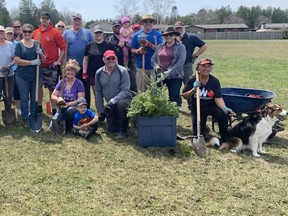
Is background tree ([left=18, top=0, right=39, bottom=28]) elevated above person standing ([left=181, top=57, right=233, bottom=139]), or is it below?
above

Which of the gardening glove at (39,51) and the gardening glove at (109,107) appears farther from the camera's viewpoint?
the gardening glove at (39,51)

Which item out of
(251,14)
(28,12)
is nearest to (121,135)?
(28,12)

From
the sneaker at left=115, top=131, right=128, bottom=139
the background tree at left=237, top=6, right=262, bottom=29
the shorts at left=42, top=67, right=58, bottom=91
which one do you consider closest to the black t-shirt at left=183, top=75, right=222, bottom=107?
the sneaker at left=115, top=131, right=128, bottom=139

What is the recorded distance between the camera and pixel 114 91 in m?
6.41

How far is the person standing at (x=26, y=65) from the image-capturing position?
6477mm

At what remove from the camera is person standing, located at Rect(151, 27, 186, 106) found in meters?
6.57

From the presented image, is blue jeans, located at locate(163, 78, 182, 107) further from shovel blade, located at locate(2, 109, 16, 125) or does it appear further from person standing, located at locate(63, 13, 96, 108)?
shovel blade, located at locate(2, 109, 16, 125)

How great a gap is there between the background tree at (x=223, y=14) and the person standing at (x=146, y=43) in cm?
11583

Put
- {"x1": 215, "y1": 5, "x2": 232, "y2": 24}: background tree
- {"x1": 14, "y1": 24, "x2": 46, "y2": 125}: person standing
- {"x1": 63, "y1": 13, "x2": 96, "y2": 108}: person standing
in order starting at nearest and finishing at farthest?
{"x1": 14, "y1": 24, "x2": 46, "y2": 125}: person standing < {"x1": 63, "y1": 13, "x2": 96, "y2": 108}: person standing < {"x1": 215, "y1": 5, "x2": 232, "y2": 24}: background tree

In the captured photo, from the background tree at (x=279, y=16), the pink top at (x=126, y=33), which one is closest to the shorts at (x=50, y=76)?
the pink top at (x=126, y=33)

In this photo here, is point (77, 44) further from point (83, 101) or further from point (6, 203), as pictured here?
point (6, 203)

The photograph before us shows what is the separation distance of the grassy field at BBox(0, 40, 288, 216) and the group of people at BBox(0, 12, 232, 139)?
529 mm

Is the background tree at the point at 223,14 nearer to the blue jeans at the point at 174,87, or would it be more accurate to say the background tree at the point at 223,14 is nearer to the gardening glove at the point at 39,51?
the blue jeans at the point at 174,87

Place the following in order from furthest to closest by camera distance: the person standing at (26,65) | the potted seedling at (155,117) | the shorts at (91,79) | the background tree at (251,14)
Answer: the background tree at (251,14)
the shorts at (91,79)
the person standing at (26,65)
the potted seedling at (155,117)
